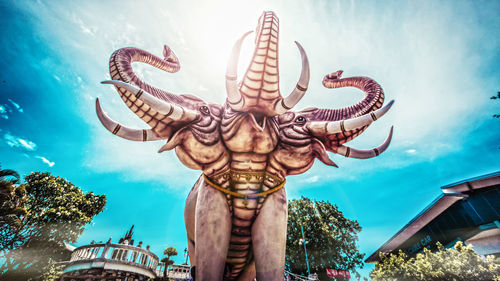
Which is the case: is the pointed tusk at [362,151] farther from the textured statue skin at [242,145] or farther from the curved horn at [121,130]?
the curved horn at [121,130]

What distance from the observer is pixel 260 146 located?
6.01 ft

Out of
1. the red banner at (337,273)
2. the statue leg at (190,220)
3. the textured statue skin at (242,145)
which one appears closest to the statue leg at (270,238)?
the textured statue skin at (242,145)

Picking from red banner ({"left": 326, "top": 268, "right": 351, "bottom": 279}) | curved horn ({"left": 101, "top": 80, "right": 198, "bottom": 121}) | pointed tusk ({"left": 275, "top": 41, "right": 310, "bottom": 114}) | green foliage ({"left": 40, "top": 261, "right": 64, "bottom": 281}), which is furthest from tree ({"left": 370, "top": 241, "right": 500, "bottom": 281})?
green foliage ({"left": 40, "top": 261, "right": 64, "bottom": 281})

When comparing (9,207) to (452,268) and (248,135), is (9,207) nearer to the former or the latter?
(248,135)

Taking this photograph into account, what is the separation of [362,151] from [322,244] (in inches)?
718

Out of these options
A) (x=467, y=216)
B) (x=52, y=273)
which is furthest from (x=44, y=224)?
(x=467, y=216)

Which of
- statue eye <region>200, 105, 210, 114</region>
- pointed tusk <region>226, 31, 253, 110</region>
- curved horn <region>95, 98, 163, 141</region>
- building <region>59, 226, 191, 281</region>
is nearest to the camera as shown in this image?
pointed tusk <region>226, 31, 253, 110</region>

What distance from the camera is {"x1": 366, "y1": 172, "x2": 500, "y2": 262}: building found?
1109cm

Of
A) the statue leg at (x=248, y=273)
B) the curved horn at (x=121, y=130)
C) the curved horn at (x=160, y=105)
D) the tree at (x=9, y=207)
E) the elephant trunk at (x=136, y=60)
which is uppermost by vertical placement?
the tree at (x=9, y=207)

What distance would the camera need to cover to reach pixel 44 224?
1222cm

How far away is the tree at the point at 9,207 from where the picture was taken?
8773 millimetres

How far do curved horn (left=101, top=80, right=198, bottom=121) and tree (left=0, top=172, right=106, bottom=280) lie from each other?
13.5m

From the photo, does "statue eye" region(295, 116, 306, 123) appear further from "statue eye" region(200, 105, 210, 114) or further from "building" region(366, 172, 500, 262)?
"building" region(366, 172, 500, 262)

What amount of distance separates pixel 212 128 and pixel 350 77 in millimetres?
1641
